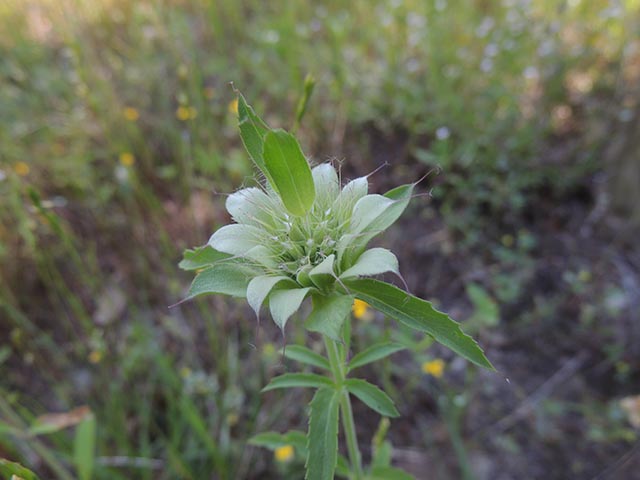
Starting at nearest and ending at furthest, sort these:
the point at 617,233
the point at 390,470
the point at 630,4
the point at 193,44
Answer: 1. the point at 390,470
2. the point at 617,233
3. the point at 630,4
4. the point at 193,44

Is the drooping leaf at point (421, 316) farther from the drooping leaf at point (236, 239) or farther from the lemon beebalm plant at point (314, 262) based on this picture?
the drooping leaf at point (236, 239)

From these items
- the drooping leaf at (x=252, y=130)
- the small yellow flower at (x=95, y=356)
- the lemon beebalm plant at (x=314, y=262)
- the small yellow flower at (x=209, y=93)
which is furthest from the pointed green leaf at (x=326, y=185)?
the small yellow flower at (x=209, y=93)

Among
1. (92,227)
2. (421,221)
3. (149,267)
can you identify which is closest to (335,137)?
(421,221)

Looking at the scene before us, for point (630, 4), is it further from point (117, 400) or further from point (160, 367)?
point (117, 400)

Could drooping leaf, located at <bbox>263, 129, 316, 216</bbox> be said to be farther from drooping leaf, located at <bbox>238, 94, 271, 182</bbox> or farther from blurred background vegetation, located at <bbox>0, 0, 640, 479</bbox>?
blurred background vegetation, located at <bbox>0, 0, 640, 479</bbox>

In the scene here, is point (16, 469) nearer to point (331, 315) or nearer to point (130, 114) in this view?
point (331, 315)
